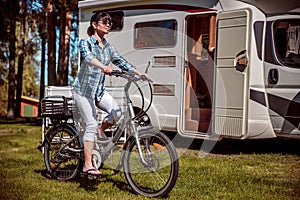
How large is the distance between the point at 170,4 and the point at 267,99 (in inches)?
80.0

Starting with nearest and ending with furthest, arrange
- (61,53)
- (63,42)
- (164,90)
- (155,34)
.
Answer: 1. (164,90)
2. (155,34)
3. (61,53)
4. (63,42)

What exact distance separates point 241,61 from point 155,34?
5.22ft

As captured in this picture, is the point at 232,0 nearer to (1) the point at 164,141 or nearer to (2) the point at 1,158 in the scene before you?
(1) the point at 164,141

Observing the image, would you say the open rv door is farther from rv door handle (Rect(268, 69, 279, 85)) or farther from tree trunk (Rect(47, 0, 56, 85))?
tree trunk (Rect(47, 0, 56, 85))

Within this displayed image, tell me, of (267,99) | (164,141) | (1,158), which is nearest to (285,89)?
(267,99)

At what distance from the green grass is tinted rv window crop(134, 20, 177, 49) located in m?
1.73

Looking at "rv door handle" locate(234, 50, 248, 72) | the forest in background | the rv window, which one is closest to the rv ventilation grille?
"rv door handle" locate(234, 50, 248, 72)

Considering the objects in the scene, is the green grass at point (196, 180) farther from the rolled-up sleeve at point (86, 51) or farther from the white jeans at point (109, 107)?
the rolled-up sleeve at point (86, 51)

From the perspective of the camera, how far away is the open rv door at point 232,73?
18.6ft

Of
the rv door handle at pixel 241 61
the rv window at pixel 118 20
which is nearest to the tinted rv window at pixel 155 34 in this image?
the rv window at pixel 118 20

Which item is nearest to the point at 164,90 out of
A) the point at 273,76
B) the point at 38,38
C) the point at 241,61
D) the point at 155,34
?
the point at 155,34

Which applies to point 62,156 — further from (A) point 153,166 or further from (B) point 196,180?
(B) point 196,180

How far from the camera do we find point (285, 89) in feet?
18.4

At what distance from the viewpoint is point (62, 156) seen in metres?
4.27
